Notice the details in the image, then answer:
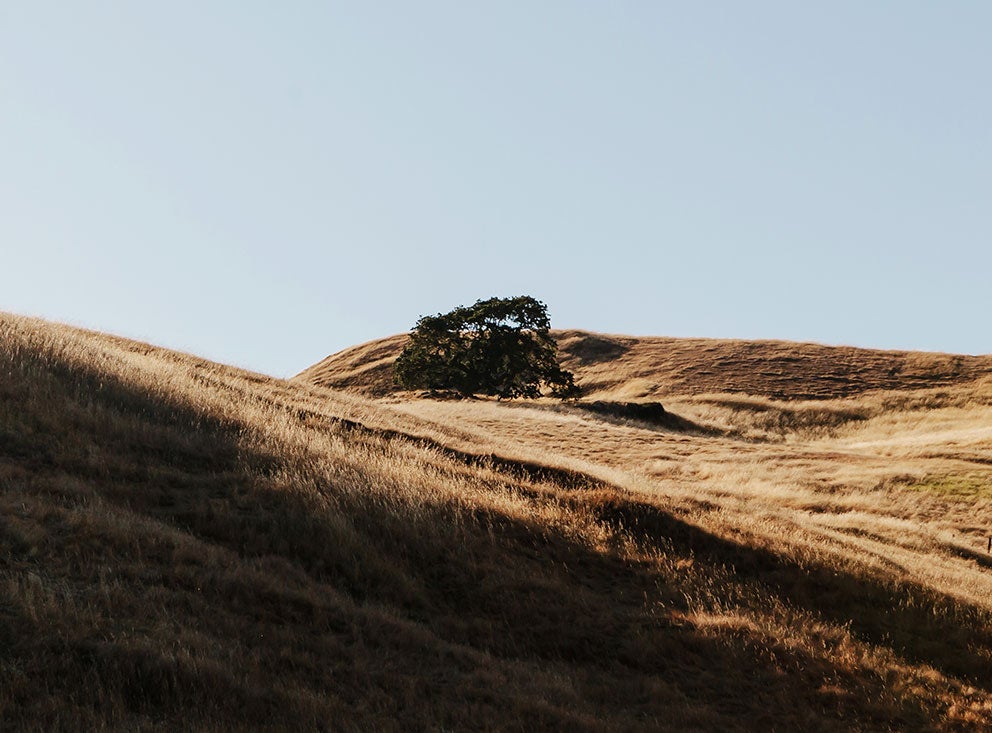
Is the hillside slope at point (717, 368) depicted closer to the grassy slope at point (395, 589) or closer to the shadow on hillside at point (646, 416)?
the shadow on hillside at point (646, 416)

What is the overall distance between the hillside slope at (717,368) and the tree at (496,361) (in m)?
10.5

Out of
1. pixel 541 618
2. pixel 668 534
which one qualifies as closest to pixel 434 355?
pixel 668 534

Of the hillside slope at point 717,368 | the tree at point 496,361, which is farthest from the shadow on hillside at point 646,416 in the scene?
the hillside slope at point 717,368

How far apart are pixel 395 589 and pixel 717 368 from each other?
215 feet

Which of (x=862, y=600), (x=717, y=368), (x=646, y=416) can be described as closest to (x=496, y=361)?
(x=646, y=416)

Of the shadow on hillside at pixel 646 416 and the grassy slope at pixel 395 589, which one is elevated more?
the shadow on hillside at pixel 646 416

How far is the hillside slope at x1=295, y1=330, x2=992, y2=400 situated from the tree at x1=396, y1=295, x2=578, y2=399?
1052cm

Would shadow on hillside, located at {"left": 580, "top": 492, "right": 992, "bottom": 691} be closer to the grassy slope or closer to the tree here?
the grassy slope

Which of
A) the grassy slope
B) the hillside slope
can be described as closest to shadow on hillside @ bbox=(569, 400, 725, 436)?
the hillside slope

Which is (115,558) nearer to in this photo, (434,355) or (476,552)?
(476,552)

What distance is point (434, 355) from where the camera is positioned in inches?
2313

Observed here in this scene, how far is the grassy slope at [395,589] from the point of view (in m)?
6.56

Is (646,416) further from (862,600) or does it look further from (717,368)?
(862,600)

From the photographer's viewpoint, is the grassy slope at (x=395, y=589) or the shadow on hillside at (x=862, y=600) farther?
the shadow on hillside at (x=862, y=600)
